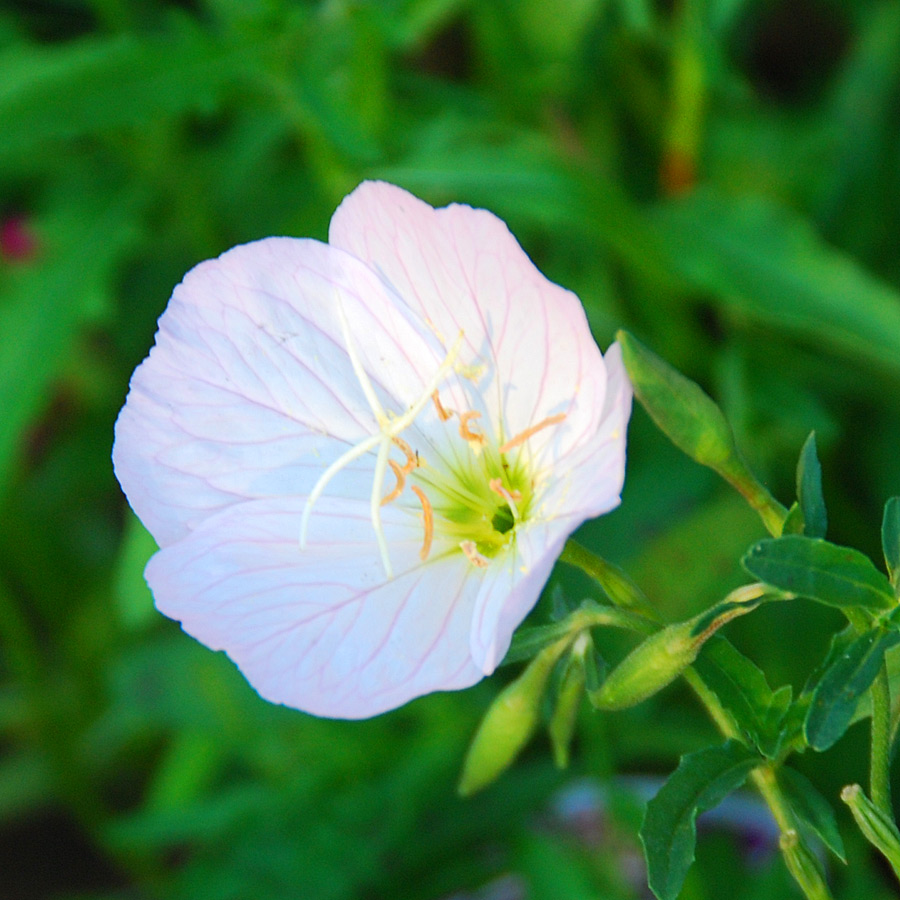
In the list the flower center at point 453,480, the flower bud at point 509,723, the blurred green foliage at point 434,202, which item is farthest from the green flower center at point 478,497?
the blurred green foliage at point 434,202

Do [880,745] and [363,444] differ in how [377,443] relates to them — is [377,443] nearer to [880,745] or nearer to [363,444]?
[363,444]

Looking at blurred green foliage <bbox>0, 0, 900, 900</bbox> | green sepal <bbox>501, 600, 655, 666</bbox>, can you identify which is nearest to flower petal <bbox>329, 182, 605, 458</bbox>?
green sepal <bbox>501, 600, 655, 666</bbox>

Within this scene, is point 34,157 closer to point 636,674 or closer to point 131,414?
point 131,414

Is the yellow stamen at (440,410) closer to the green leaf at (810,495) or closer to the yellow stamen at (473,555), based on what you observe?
the yellow stamen at (473,555)

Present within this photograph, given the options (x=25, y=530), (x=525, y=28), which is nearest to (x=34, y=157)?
(x=25, y=530)

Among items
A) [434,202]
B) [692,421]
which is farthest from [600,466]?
[434,202]

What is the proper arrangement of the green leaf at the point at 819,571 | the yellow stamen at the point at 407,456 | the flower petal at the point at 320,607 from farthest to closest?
the yellow stamen at the point at 407,456, the flower petal at the point at 320,607, the green leaf at the point at 819,571

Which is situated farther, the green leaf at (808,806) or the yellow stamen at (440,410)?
→ the yellow stamen at (440,410)

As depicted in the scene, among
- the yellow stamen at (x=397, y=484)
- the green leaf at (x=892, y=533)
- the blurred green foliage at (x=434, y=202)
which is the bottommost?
the blurred green foliage at (x=434, y=202)
